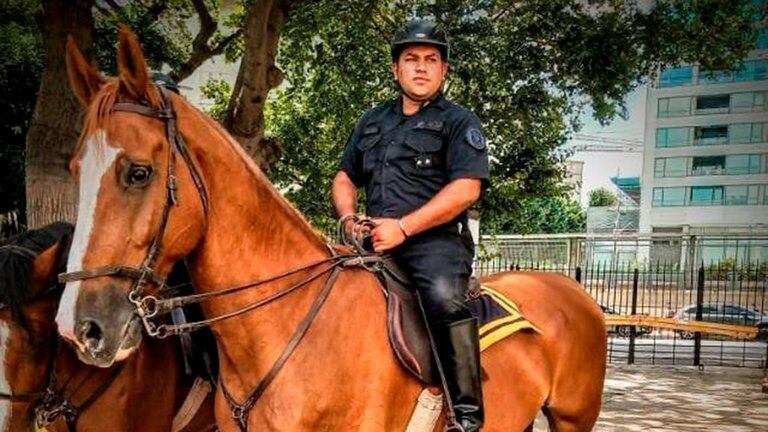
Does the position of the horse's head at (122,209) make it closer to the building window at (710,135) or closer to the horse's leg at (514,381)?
the horse's leg at (514,381)

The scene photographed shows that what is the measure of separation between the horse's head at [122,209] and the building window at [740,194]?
4353 cm

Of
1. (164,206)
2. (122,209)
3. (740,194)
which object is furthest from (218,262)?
(740,194)

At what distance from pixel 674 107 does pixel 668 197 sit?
220 inches

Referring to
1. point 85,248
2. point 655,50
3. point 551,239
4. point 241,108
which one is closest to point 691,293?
point 551,239

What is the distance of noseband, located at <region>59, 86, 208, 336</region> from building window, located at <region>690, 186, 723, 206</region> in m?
45.3

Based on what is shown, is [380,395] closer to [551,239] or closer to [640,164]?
[551,239]

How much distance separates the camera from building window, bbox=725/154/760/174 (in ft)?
136

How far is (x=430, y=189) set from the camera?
11.5ft

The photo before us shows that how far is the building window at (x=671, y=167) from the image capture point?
150ft

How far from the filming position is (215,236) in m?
2.85


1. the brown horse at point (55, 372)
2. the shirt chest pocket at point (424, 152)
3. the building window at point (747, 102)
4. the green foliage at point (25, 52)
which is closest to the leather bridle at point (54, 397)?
the brown horse at point (55, 372)

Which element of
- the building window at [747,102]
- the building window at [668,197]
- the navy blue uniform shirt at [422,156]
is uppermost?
the building window at [747,102]

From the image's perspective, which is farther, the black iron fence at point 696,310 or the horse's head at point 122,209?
the black iron fence at point 696,310

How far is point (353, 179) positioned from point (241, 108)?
254 inches
